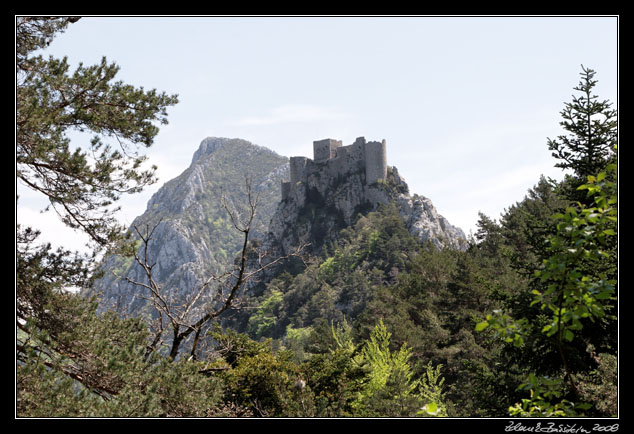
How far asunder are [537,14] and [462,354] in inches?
631

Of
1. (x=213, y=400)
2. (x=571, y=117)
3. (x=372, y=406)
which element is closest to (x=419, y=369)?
(x=372, y=406)

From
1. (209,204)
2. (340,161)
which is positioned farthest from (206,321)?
(209,204)

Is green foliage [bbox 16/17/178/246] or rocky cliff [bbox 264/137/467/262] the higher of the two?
rocky cliff [bbox 264/137/467/262]

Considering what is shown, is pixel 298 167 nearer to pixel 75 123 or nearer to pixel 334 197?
pixel 334 197

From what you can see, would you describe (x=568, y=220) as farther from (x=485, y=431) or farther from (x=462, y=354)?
(x=462, y=354)

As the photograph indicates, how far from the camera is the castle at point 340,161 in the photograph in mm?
75500

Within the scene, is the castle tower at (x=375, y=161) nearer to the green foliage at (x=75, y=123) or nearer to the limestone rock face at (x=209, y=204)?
the limestone rock face at (x=209, y=204)

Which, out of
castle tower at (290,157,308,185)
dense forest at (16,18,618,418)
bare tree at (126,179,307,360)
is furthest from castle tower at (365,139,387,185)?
bare tree at (126,179,307,360)

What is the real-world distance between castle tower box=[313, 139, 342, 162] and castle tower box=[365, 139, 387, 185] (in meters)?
6.85
